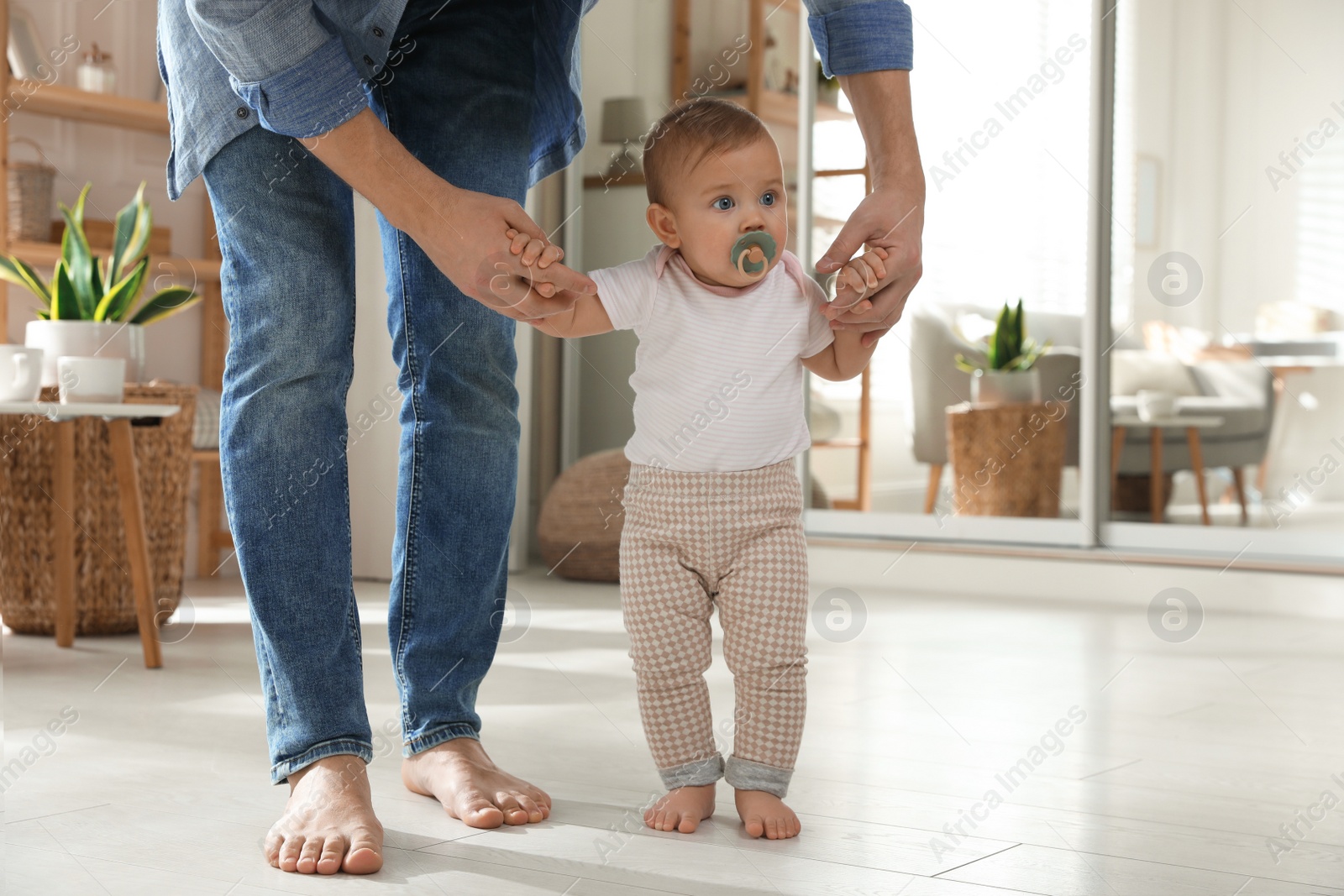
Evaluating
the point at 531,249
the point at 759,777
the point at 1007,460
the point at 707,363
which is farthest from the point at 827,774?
the point at 1007,460

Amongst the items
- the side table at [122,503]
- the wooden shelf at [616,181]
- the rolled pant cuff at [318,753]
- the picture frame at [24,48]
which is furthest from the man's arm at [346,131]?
the wooden shelf at [616,181]

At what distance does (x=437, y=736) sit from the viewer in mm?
1150

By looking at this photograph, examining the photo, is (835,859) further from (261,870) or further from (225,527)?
(225,527)

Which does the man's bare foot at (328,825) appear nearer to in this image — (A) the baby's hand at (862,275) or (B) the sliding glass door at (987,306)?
(A) the baby's hand at (862,275)

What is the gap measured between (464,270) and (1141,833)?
28.7 inches

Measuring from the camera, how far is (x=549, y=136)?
1311 millimetres

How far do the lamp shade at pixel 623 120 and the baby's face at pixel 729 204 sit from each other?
2890 mm

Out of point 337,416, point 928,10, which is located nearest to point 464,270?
point 337,416

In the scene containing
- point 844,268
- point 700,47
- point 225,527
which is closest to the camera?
point 844,268

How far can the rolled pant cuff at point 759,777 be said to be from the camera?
1.09 m

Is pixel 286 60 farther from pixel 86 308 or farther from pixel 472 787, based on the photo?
pixel 86 308

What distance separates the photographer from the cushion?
317cm

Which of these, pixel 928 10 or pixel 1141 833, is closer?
pixel 1141 833

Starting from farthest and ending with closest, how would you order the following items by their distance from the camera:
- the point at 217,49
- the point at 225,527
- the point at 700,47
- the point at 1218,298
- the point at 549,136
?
the point at 700,47, the point at 225,527, the point at 1218,298, the point at 549,136, the point at 217,49
